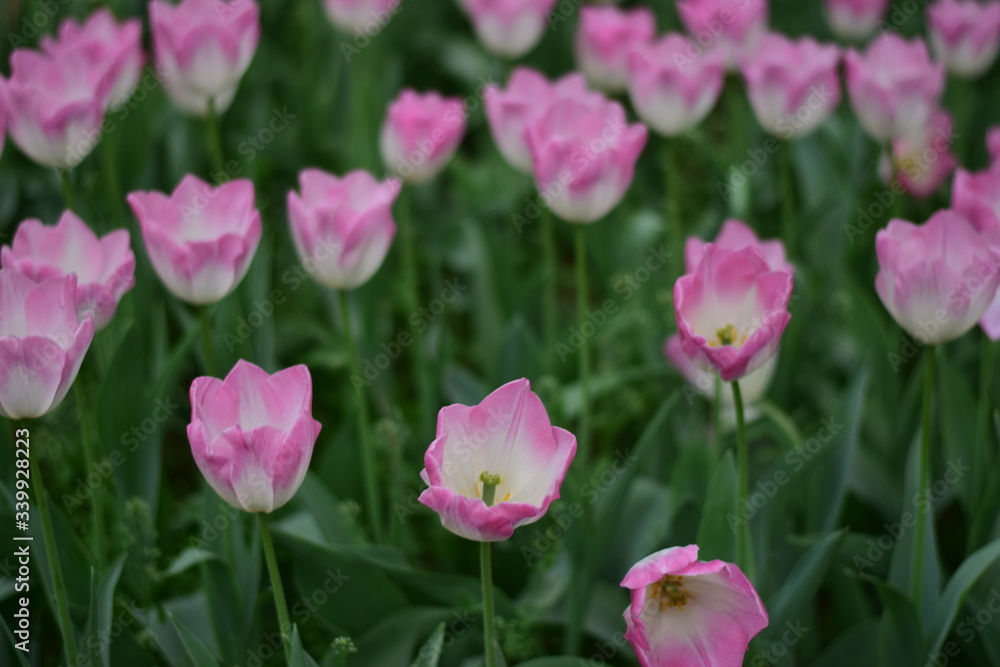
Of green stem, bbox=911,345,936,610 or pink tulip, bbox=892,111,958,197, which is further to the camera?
pink tulip, bbox=892,111,958,197

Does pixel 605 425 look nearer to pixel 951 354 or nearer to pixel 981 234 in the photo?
pixel 951 354

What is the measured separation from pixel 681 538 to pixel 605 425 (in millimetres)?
624

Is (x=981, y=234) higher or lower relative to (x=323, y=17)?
higher

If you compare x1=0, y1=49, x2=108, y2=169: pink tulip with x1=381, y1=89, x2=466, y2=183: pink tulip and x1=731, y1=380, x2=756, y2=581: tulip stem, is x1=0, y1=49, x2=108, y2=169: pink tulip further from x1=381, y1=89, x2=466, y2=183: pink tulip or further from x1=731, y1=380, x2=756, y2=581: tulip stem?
x1=731, y1=380, x2=756, y2=581: tulip stem

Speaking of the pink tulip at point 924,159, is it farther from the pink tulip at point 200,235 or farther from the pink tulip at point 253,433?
the pink tulip at point 253,433

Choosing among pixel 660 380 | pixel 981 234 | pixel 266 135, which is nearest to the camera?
pixel 981 234

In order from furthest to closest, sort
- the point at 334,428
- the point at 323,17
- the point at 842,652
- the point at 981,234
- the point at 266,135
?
the point at 323,17 → the point at 266,135 → the point at 334,428 → the point at 842,652 → the point at 981,234

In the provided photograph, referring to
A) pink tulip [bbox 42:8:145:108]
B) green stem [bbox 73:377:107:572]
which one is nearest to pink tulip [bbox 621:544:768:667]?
green stem [bbox 73:377:107:572]

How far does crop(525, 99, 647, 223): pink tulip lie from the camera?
5.24ft

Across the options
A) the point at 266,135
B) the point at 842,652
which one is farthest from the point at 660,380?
the point at 266,135

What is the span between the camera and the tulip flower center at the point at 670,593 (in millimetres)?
1218

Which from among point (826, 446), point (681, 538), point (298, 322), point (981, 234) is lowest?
point (298, 322)

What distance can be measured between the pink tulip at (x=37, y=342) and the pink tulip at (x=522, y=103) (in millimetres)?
796

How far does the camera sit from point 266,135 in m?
2.56
